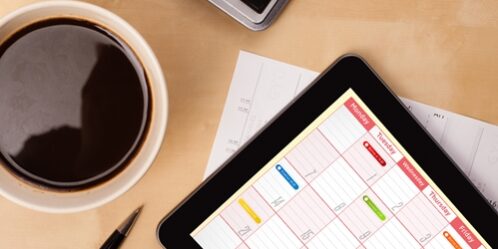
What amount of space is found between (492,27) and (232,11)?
0.79 feet

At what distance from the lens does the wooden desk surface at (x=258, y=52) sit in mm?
605

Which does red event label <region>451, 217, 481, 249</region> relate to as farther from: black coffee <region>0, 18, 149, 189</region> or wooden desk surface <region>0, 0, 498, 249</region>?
black coffee <region>0, 18, 149, 189</region>

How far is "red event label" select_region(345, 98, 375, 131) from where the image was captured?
1.87ft

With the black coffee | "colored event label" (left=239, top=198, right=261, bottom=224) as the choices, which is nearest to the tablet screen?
"colored event label" (left=239, top=198, right=261, bottom=224)

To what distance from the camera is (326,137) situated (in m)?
0.58

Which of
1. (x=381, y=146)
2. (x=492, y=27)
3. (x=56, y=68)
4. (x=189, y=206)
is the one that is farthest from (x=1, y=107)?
(x=492, y=27)

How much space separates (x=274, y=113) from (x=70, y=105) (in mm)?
181

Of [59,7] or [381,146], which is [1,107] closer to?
[59,7]

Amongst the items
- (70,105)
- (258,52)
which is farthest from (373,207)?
(70,105)

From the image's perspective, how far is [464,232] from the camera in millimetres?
577

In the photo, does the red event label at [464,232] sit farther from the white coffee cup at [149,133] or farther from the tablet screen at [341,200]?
the white coffee cup at [149,133]

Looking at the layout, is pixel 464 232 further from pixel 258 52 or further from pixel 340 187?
pixel 258 52

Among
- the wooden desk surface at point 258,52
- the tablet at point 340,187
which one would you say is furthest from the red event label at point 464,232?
the wooden desk surface at point 258,52

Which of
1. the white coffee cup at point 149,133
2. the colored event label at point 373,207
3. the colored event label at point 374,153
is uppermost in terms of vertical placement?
the white coffee cup at point 149,133
